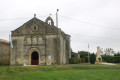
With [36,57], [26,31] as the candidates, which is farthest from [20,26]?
[36,57]

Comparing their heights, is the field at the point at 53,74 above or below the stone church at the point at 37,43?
below

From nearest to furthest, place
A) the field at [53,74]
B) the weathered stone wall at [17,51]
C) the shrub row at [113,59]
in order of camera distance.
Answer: the field at [53,74], the weathered stone wall at [17,51], the shrub row at [113,59]

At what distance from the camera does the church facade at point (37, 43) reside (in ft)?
112

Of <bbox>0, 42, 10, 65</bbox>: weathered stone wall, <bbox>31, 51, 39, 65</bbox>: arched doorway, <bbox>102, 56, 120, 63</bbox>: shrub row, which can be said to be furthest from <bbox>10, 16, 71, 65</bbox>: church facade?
<bbox>102, 56, 120, 63</bbox>: shrub row

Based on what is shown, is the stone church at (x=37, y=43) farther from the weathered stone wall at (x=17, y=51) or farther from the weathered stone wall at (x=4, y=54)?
the weathered stone wall at (x=4, y=54)

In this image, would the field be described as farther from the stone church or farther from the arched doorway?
the arched doorway

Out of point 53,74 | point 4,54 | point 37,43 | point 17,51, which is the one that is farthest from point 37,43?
point 53,74

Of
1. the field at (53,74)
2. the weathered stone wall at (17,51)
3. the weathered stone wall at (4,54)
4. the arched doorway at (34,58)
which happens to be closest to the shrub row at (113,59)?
the arched doorway at (34,58)

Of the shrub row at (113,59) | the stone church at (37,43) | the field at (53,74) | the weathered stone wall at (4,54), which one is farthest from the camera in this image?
the shrub row at (113,59)

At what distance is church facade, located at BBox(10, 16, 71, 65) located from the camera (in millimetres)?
34281

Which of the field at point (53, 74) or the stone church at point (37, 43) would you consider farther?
the stone church at point (37, 43)

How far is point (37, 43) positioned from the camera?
35094 mm

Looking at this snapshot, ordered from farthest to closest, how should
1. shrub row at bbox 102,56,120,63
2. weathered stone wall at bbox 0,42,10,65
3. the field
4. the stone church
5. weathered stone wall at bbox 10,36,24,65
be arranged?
shrub row at bbox 102,56,120,63 → weathered stone wall at bbox 0,42,10,65 → weathered stone wall at bbox 10,36,24,65 → the stone church → the field

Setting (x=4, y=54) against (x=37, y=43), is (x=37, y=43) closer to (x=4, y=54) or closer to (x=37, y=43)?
(x=37, y=43)
